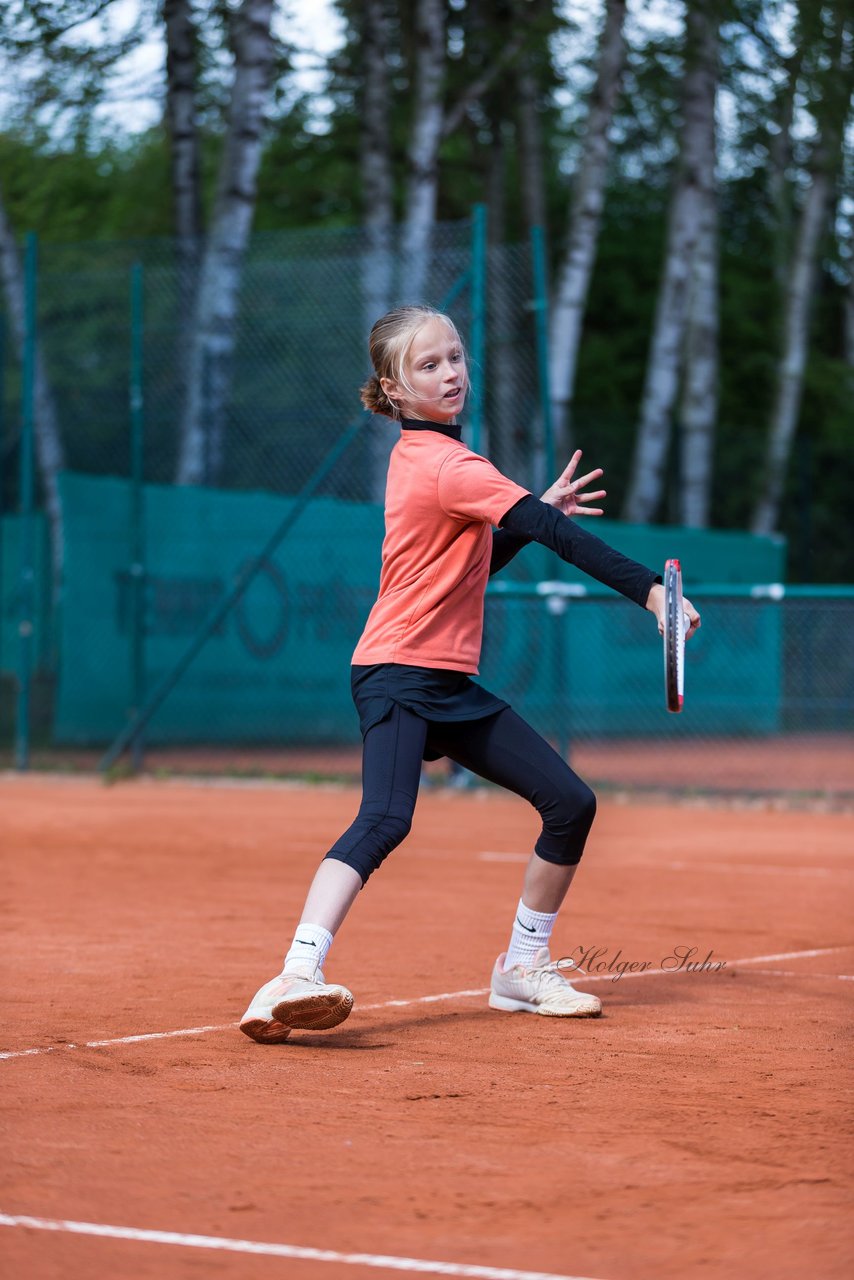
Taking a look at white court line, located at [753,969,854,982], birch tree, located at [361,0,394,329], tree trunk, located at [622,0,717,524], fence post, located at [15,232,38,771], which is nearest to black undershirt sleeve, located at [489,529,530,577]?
white court line, located at [753,969,854,982]

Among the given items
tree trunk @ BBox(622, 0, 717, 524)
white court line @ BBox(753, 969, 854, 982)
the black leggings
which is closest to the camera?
the black leggings

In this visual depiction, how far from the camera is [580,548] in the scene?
4367 millimetres

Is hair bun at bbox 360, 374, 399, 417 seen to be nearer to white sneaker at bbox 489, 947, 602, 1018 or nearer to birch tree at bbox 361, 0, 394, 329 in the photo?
white sneaker at bbox 489, 947, 602, 1018

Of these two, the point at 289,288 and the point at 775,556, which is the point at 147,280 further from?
the point at 775,556

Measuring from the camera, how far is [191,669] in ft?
45.3

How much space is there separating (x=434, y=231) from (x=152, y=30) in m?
4.17

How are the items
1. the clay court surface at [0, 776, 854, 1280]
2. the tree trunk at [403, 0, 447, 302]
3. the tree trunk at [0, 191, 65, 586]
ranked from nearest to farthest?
the clay court surface at [0, 776, 854, 1280]
the tree trunk at [403, 0, 447, 302]
the tree trunk at [0, 191, 65, 586]

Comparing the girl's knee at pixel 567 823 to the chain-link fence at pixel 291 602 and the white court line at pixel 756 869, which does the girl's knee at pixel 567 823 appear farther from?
the chain-link fence at pixel 291 602

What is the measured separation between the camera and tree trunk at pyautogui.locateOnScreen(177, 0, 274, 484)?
1410 centimetres

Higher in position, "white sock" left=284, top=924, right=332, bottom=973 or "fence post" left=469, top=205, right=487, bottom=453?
"fence post" left=469, top=205, right=487, bottom=453

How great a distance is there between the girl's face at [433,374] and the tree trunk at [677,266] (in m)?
14.7

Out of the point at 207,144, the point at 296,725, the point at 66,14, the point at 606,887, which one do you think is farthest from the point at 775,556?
the point at 207,144

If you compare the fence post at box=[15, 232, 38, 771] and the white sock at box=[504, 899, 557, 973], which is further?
the fence post at box=[15, 232, 38, 771]

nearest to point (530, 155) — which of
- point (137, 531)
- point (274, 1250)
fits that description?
point (137, 531)
